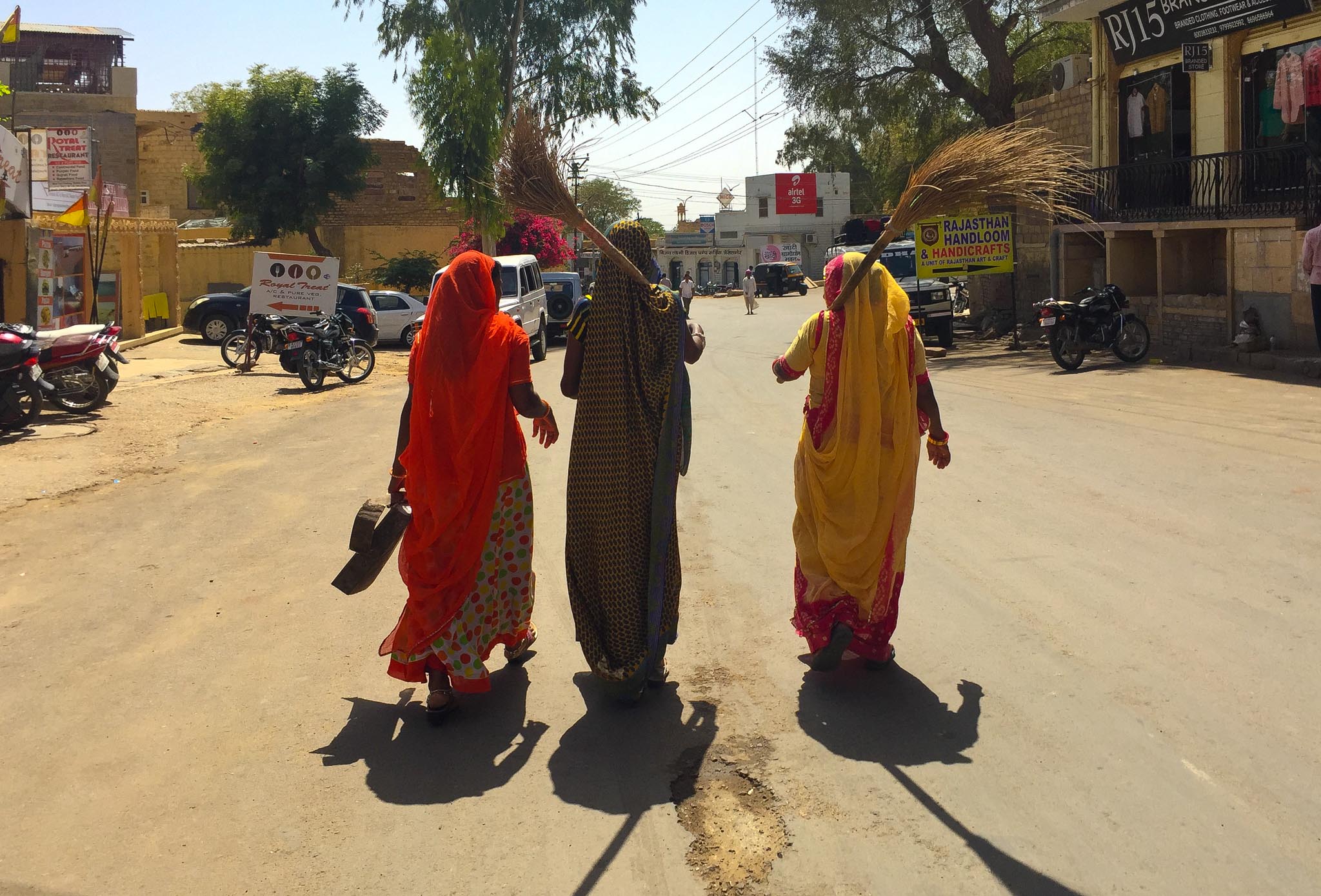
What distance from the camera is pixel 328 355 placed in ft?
57.9

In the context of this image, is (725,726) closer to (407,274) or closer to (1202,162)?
(1202,162)

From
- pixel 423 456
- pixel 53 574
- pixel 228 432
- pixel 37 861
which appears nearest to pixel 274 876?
pixel 37 861

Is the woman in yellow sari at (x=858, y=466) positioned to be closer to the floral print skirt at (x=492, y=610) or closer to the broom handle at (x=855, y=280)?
the broom handle at (x=855, y=280)

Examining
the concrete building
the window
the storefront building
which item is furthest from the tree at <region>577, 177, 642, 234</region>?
the storefront building

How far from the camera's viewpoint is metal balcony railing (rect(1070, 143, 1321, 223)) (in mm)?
15875

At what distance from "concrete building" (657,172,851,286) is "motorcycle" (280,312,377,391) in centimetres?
5371

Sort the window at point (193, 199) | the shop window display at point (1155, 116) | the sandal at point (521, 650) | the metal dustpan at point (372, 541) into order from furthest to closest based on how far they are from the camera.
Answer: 1. the window at point (193, 199)
2. the shop window display at point (1155, 116)
3. the sandal at point (521, 650)
4. the metal dustpan at point (372, 541)

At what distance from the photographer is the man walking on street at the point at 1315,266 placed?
44.7 feet

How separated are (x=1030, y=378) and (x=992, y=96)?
1260cm

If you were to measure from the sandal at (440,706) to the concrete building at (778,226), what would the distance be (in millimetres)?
67984

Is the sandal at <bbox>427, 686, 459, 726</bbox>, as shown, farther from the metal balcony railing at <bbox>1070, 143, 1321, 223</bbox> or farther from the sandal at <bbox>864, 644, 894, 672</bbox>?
the metal balcony railing at <bbox>1070, 143, 1321, 223</bbox>

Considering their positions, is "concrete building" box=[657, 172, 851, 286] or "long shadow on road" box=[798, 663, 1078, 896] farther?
"concrete building" box=[657, 172, 851, 286]

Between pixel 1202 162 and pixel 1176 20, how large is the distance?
247 cm

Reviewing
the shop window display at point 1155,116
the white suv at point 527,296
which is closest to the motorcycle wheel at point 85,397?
the white suv at point 527,296
